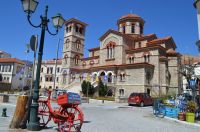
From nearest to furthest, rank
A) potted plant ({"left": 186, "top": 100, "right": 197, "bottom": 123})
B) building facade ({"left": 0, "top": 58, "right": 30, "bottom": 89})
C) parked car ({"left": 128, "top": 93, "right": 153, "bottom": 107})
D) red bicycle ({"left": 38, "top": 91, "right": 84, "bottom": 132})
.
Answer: red bicycle ({"left": 38, "top": 91, "right": 84, "bottom": 132}) → potted plant ({"left": 186, "top": 100, "right": 197, "bottom": 123}) → parked car ({"left": 128, "top": 93, "right": 153, "bottom": 107}) → building facade ({"left": 0, "top": 58, "right": 30, "bottom": 89})

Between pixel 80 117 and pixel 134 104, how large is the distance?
21.2 m

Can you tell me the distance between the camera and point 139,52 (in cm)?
4738

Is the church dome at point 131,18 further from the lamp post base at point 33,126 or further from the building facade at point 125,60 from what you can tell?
the lamp post base at point 33,126

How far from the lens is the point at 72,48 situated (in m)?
58.6

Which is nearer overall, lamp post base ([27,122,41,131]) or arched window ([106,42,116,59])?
lamp post base ([27,122,41,131])

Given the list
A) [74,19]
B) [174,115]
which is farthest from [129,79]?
[174,115]

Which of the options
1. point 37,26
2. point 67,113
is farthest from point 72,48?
point 67,113

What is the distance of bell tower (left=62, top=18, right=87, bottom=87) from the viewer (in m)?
58.2

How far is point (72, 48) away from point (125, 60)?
1622cm

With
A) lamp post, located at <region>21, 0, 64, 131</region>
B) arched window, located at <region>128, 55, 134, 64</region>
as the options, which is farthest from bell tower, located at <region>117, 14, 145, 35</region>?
lamp post, located at <region>21, 0, 64, 131</region>

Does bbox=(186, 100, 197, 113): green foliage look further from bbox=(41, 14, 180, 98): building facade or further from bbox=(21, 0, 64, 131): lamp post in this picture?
bbox=(41, 14, 180, 98): building facade

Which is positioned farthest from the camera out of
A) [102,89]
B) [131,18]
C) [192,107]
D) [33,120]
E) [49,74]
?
[49,74]

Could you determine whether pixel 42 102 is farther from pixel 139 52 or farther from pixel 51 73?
pixel 51 73

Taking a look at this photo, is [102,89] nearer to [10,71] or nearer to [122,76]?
[122,76]
